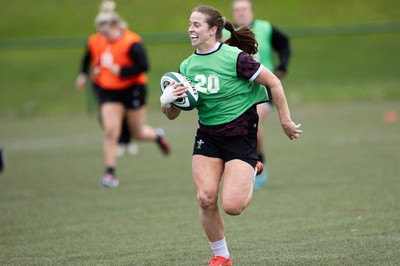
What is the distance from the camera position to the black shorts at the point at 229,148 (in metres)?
5.75

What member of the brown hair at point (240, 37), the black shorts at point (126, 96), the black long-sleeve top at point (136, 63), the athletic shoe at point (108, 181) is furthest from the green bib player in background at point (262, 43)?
the brown hair at point (240, 37)

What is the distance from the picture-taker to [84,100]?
21.9m

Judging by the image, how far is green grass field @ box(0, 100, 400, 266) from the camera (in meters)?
6.17

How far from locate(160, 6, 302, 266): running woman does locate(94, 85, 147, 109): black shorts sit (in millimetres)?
4735

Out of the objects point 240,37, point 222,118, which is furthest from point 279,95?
point 240,37

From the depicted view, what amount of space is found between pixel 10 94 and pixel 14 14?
34.3ft

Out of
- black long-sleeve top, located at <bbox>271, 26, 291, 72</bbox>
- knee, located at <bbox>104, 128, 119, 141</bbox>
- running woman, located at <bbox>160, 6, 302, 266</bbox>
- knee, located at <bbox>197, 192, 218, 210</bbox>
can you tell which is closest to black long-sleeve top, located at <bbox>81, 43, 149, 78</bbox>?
knee, located at <bbox>104, 128, 119, 141</bbox>

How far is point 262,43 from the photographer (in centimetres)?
988

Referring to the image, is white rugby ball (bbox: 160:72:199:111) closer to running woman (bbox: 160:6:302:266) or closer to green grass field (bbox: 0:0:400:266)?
running woman (bbox: 160:6:302:266)

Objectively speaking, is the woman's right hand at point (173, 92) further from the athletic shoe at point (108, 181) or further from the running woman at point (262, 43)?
the athletic shoe at point (108, 181)

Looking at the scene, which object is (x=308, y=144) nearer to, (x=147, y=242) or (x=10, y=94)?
(x=147, y=242)

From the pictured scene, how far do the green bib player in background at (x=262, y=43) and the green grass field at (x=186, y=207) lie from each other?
54cm

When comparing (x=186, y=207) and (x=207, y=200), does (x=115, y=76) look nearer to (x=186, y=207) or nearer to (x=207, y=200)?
(x=186, y=207)

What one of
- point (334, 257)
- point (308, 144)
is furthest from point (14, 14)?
point (334, 257)
